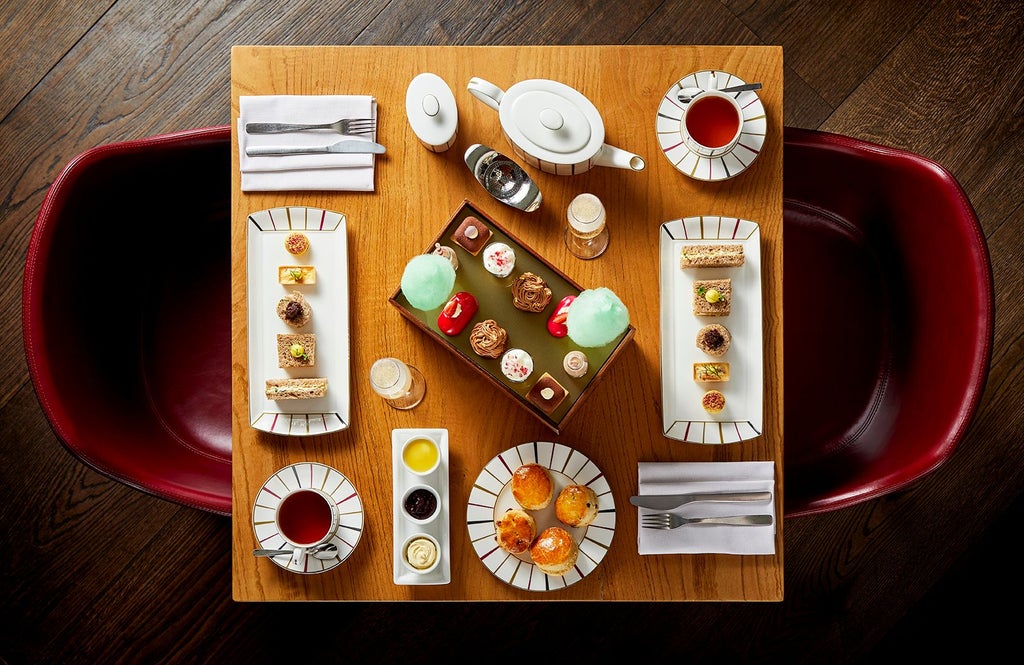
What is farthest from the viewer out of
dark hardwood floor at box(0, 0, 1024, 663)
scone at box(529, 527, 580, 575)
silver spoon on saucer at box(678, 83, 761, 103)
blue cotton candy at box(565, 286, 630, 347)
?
dark hardwood floor at box(0, 0, 1024, 663)

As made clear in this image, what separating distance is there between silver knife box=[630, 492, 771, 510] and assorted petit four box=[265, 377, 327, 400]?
0.65m

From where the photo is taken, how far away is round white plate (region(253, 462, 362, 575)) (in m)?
1.36

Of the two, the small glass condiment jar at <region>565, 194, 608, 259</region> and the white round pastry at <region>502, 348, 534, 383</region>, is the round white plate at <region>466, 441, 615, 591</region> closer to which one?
the white round pastry at <region>502, 348, 534, 383</region>

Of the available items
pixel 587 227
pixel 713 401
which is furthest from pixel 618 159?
pixel 713 401

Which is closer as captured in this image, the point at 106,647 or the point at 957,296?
the point at 957,296

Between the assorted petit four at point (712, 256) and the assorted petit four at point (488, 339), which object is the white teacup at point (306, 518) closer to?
the assorted petit four at point (488, 339)

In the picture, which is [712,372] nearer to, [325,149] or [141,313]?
[325,149]

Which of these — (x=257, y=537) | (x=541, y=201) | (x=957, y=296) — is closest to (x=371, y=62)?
(x=541, y=201)

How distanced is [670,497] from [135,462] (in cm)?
111

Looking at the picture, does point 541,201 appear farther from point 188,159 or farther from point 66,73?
point 66,73

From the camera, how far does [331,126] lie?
140 centimetres

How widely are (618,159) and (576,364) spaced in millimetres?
398

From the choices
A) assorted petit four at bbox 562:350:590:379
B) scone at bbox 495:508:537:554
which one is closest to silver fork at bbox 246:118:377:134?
assorted petit four at bbox 562:350:590:379

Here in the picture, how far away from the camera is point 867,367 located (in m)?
1.72
